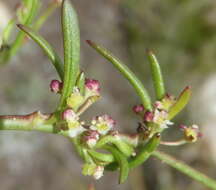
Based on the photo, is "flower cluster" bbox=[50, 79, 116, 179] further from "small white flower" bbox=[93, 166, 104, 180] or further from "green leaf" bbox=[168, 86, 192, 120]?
"green leaf" bbox=[168, 86, 192, 120]

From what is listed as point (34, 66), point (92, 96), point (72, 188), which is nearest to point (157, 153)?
point (92, 96)

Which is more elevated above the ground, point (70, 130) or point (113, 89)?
point (70, 130)

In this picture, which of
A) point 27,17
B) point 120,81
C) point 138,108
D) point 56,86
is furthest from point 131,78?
point 120,81

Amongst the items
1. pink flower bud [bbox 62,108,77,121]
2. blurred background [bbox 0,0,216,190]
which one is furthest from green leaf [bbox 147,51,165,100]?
blurred background [bbox 0,0,216,190]

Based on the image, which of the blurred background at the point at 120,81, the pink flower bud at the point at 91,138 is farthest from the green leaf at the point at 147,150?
the blurred background at the point at 120,81

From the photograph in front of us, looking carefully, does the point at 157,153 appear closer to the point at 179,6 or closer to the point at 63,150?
the point at 63,150

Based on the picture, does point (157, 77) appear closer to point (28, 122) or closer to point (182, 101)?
point (182, 101)
